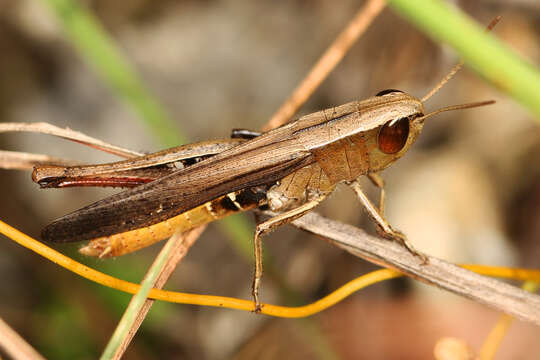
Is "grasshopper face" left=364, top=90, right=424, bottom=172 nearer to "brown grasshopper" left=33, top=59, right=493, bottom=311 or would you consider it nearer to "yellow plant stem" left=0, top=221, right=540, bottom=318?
"brown grasshopper" left=33, top=59, right=493, bottom=311

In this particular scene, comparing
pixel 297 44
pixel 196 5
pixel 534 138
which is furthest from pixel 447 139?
pixel 196 5

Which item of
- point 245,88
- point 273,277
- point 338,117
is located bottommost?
point 273,277

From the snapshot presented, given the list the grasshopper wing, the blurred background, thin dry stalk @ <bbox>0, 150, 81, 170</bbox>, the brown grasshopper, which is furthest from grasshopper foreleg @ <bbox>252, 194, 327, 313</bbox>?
thin dry stalk @ <bbox>0, 150, 81, 170</bbox>

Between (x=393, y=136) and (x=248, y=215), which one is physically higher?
(x=248, y=215)

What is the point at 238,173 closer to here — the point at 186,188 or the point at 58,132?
the point at 186,188

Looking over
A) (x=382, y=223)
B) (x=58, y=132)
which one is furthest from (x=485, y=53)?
(x=58, y=132)

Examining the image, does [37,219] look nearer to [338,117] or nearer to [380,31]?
[338,117]
